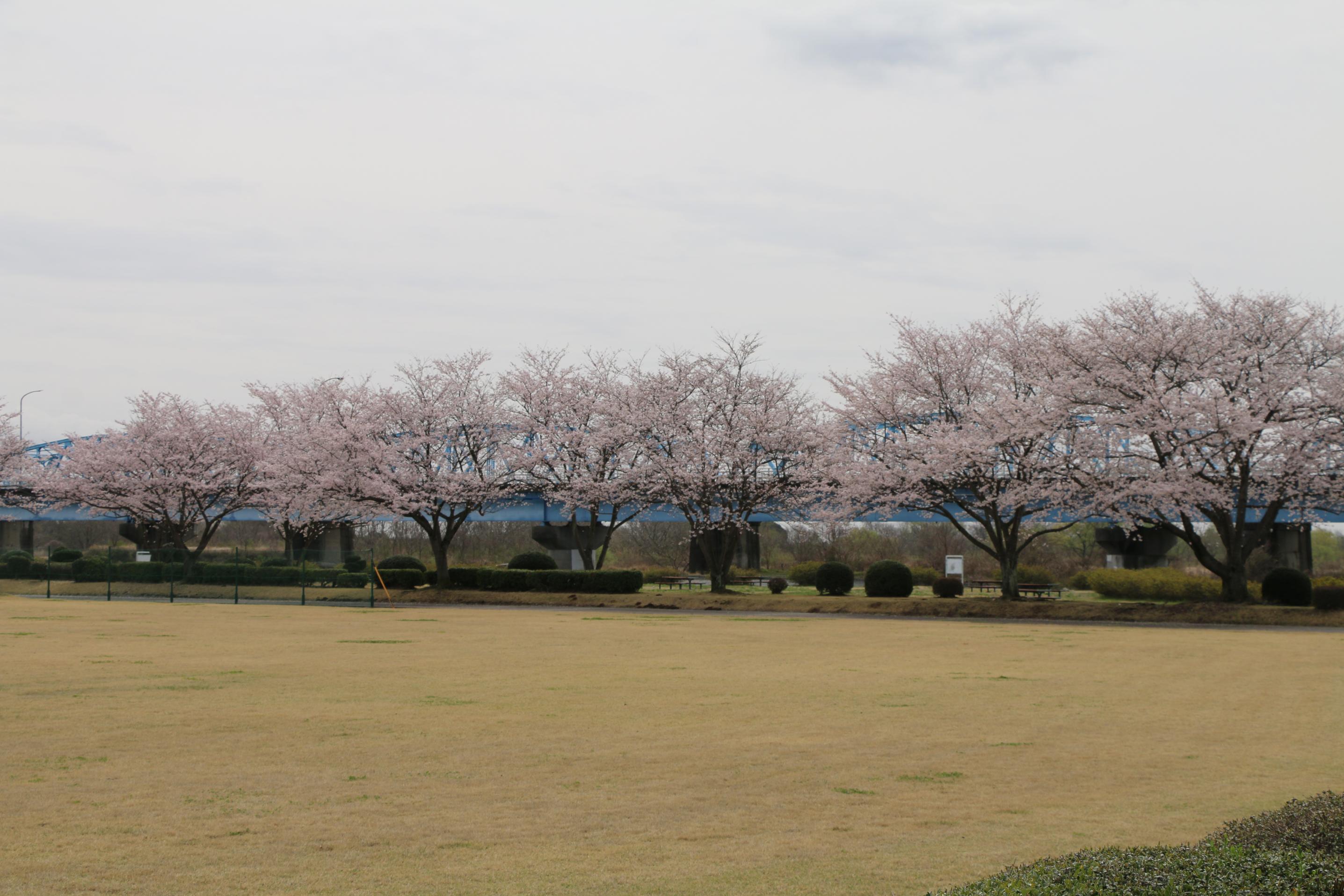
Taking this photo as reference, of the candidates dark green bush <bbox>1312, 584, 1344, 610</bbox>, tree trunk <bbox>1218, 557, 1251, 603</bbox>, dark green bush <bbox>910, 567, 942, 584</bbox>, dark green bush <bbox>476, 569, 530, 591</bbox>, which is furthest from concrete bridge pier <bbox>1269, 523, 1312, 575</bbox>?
dark green bush <bbox>476, 569, 530, 591</bbox>

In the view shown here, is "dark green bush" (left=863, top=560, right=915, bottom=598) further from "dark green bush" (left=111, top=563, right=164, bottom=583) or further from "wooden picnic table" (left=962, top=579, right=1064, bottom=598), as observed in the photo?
"dark green bush" (left=111, top=563, right=164, bottom=583)

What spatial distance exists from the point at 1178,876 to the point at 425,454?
4240 cm

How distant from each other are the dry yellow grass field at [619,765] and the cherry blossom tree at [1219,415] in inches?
469

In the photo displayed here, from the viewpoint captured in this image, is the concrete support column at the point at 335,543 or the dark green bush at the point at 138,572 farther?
the dark green bush at the point at 138,572

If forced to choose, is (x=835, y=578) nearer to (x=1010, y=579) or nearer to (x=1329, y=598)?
(x=1010, y=579)

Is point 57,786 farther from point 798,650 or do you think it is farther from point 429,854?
point 798,650

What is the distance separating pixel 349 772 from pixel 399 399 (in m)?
37.6

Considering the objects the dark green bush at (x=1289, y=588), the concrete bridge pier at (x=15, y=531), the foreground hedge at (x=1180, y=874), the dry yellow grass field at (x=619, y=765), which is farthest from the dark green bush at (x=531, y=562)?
the foreground hedge at (x=1180, y=874)

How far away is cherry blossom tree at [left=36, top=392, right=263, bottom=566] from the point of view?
50938mm

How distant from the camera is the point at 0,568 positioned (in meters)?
52.0

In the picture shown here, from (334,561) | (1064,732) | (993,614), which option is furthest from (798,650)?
(334,561)

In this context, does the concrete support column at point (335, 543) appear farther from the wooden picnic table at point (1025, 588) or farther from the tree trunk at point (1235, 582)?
the tree trunk at point (1235, 582)

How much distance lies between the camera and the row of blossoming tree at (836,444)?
32406 mm

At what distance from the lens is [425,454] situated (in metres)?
45.4
